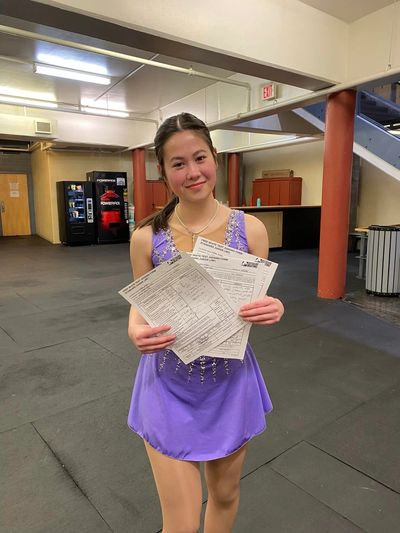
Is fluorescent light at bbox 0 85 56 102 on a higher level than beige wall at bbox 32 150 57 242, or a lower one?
higher

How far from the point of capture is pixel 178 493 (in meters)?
1.04

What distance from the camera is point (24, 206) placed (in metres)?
13.2

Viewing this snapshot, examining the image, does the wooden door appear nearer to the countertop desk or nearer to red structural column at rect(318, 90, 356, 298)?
the countertop desk

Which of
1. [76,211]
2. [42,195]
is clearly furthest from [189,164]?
[42,195]

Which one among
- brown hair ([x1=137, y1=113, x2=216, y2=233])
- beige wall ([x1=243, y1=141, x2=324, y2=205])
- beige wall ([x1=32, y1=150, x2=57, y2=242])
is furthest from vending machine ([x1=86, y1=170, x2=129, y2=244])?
brown hair ([x1=137, y1=113, x2=216, y2=233])

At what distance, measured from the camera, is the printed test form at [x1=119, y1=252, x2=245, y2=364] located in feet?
3.15

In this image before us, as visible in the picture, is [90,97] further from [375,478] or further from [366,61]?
[375,478]

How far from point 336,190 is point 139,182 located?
23.2 ft

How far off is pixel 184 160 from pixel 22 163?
1371 centimetres

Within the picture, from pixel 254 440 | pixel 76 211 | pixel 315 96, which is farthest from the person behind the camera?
pixel 76 211

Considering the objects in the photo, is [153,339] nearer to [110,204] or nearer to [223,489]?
[223,489]

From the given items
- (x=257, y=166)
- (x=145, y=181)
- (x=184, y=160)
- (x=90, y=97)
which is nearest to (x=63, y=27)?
(x=184, y=160)

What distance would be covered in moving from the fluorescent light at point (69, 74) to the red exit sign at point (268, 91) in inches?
115

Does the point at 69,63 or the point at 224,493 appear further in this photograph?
the point at 69,63
